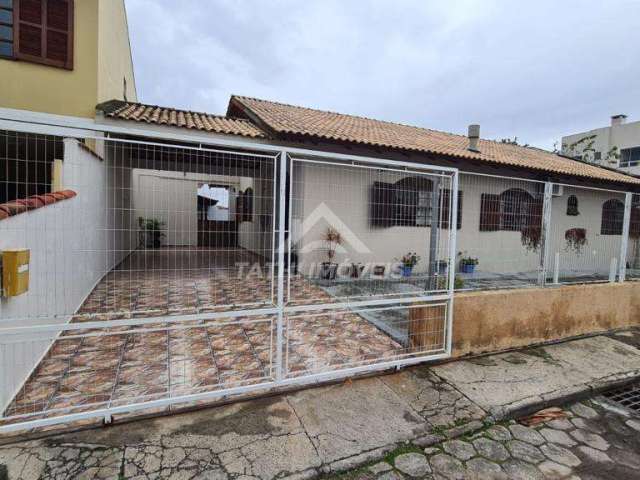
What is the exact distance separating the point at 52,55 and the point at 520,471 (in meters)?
9.71

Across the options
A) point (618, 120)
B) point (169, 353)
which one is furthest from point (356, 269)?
point (618, 120)

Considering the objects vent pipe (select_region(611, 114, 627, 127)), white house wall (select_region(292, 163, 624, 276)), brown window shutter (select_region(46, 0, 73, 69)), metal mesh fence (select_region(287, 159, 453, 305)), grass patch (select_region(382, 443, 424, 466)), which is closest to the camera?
grass patch (select_region(382, 443, 424, 466))

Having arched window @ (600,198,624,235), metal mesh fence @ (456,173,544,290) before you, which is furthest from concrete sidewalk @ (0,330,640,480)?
arched window @ (600,198,624,235)

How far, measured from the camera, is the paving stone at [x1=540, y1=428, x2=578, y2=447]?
245cm

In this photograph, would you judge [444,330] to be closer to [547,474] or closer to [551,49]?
[547,474]

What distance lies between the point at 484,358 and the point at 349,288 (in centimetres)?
313

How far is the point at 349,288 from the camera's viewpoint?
21.5 ft

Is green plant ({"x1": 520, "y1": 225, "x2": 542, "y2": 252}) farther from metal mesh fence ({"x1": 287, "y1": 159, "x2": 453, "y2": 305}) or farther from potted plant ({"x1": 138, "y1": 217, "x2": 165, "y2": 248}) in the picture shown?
potted plant ({"x1": 138, "y1": 217, "x2": 165, "y2": 248})

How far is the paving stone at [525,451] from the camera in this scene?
2248mm

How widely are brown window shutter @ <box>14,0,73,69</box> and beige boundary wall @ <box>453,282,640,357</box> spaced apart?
8.81 m

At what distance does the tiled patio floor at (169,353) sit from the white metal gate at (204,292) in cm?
2

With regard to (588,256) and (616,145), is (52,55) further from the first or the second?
(616,145)

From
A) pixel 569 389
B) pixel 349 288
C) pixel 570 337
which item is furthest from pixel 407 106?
pixel 569 389

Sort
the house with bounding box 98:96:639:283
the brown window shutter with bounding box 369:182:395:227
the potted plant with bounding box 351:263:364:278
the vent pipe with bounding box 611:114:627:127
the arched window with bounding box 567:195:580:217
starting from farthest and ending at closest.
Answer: the vent pipe with bounding box 611:114:627:127, the arched window with bounding box 567:195:580:217, the brown window shutter with bounding box 369:182:395:227, the potted plant with bounding box 351:263:364:278, the house with bounding box 98:96:639:283
